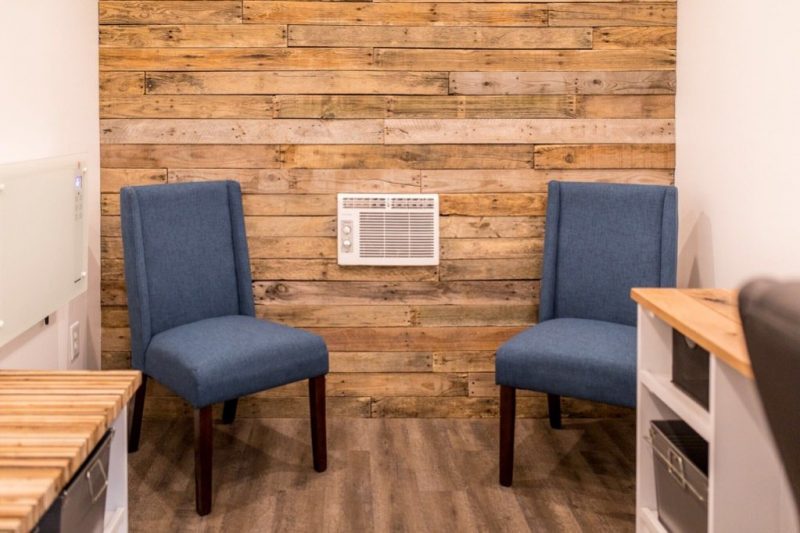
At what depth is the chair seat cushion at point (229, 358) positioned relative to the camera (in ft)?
9.77

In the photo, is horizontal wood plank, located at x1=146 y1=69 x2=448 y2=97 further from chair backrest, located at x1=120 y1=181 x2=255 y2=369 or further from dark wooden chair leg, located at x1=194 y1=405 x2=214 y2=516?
dark wooden chair leg, located at x1=194 y1=405 x2=214 y2=516

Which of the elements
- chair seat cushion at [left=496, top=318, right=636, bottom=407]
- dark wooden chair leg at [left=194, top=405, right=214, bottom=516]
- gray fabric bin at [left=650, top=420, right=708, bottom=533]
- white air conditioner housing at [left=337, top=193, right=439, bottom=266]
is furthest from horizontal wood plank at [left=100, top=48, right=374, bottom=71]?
gray fabric bin at [left=650, top=420, right=708, bottom=533]

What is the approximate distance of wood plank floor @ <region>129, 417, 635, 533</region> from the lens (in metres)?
2.95

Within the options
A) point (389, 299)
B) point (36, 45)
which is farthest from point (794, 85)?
point (36, 45)

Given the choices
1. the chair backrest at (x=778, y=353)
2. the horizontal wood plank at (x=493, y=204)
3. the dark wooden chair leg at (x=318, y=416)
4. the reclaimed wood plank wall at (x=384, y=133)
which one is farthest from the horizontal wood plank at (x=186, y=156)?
the chair backrest at (x=778, y=353)

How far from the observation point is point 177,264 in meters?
3.47

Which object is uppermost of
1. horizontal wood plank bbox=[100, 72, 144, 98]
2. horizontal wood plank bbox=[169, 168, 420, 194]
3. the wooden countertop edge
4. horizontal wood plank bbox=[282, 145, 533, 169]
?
horizontal wood plank bbox=[100, 72, 144, 98]

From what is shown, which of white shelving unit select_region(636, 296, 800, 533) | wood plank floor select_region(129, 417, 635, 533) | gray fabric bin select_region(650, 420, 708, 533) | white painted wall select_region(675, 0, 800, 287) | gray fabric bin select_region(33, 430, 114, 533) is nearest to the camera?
gray fabric bin select_region(33, 430, 114, 533)

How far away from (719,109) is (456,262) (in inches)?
46.4

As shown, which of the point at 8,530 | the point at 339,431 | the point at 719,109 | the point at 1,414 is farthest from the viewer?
the point at 339,431

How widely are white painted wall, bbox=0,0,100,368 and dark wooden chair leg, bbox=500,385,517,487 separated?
1.55 meters

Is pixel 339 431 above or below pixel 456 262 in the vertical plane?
below

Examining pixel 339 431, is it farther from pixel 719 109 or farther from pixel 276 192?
pixel 719 109

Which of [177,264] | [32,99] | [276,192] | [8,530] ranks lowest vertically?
[8,530]
